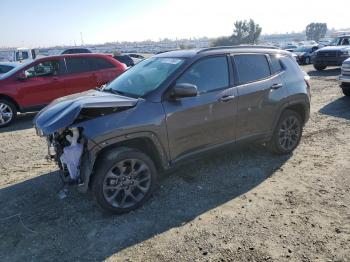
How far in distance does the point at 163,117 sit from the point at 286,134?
→ 257 cm

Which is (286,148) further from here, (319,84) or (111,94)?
(319,84)

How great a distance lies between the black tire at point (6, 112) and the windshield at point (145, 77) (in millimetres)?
5209

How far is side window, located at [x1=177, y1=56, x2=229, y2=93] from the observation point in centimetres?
460

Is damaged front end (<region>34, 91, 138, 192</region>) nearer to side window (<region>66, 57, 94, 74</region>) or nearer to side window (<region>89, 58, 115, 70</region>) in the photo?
side window (<region>66, 57, 94, 74</region>)

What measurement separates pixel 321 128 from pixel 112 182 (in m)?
5.24

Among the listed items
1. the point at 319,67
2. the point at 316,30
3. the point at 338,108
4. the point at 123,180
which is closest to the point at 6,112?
the point at 123,180

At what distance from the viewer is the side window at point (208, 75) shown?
4598 mm

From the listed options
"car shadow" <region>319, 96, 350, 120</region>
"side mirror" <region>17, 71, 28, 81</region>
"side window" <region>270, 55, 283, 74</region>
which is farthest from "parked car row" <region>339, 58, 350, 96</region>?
"side mirror" <region>17, 71, 28, 81</region>

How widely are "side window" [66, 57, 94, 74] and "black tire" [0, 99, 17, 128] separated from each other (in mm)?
1855

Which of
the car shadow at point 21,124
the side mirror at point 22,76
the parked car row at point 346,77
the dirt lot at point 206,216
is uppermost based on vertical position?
the side mirror at point 22,76

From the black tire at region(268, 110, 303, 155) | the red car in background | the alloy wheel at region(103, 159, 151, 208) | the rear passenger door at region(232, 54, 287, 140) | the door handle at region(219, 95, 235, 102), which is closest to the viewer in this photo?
the alloy wheel at region(103, 159, 151, 208)

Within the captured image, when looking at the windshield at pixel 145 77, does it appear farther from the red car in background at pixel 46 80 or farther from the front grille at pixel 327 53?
the front grille at pixel 327 53

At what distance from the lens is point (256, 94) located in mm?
5184

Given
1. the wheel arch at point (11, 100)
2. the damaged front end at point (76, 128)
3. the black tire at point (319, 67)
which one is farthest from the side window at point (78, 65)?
the black tire at point (319, 67)
